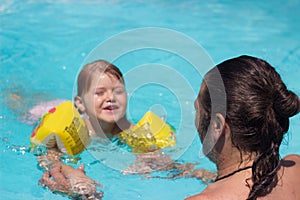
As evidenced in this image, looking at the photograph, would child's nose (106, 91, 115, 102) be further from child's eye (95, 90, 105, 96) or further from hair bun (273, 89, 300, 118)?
hair bun (273, 89, 300, 118)

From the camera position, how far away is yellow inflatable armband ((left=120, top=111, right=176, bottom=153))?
14.8 ft

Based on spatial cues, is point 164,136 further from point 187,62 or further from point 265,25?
point 265,25

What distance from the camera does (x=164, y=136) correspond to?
4578 millimetres

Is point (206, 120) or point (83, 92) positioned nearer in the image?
point (206, 120)

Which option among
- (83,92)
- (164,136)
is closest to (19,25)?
(83,92)

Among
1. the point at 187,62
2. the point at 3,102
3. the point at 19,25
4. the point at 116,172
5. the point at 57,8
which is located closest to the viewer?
the point at 116,172

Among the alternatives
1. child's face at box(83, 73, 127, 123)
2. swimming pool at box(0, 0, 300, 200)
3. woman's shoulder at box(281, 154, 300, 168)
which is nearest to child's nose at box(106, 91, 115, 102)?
child's face at box(83, 73, 127, 123)

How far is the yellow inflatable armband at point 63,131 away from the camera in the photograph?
4.18 meters

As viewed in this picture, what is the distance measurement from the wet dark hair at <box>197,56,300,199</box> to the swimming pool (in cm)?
157

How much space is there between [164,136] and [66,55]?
2.36m

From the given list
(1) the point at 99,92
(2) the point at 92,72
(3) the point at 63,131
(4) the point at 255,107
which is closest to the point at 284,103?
(4) the point at 255,107

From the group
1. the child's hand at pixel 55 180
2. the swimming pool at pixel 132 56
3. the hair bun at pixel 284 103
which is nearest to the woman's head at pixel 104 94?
the swimming pool at pixel 132 56

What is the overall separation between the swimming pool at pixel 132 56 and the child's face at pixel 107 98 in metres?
0.34

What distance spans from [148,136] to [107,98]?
0.46 m
